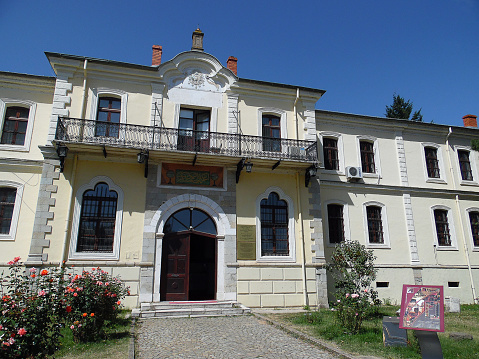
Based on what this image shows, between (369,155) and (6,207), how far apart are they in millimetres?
15833

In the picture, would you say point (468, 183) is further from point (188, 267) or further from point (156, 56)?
point (156, 56)

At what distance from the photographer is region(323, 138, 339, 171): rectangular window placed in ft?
54.5

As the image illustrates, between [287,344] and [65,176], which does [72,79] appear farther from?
[287,344]

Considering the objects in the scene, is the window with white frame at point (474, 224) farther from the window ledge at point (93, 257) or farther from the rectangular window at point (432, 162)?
the window ledge at point (93, 257)

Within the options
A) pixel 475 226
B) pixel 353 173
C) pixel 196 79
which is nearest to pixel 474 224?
pixel 475 226

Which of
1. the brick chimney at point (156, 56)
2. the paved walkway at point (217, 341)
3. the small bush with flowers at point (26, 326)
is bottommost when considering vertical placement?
the paved walkway at point (217, 341)

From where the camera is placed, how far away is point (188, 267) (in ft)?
43.0

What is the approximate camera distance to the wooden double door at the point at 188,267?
506 inches

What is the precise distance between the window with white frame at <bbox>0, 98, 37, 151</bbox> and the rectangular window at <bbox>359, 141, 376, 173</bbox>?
1461 cm

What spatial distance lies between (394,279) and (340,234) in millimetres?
3122

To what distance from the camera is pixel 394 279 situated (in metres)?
15.8

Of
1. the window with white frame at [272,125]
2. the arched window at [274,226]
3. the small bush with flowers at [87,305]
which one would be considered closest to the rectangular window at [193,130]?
the window with white frame at [272,125]

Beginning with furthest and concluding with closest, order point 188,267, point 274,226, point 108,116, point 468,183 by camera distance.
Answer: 1. point 468,183
2. point 274,226
3. point 108,116
4. point 188,267

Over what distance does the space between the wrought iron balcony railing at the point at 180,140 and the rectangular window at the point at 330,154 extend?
1.92m
